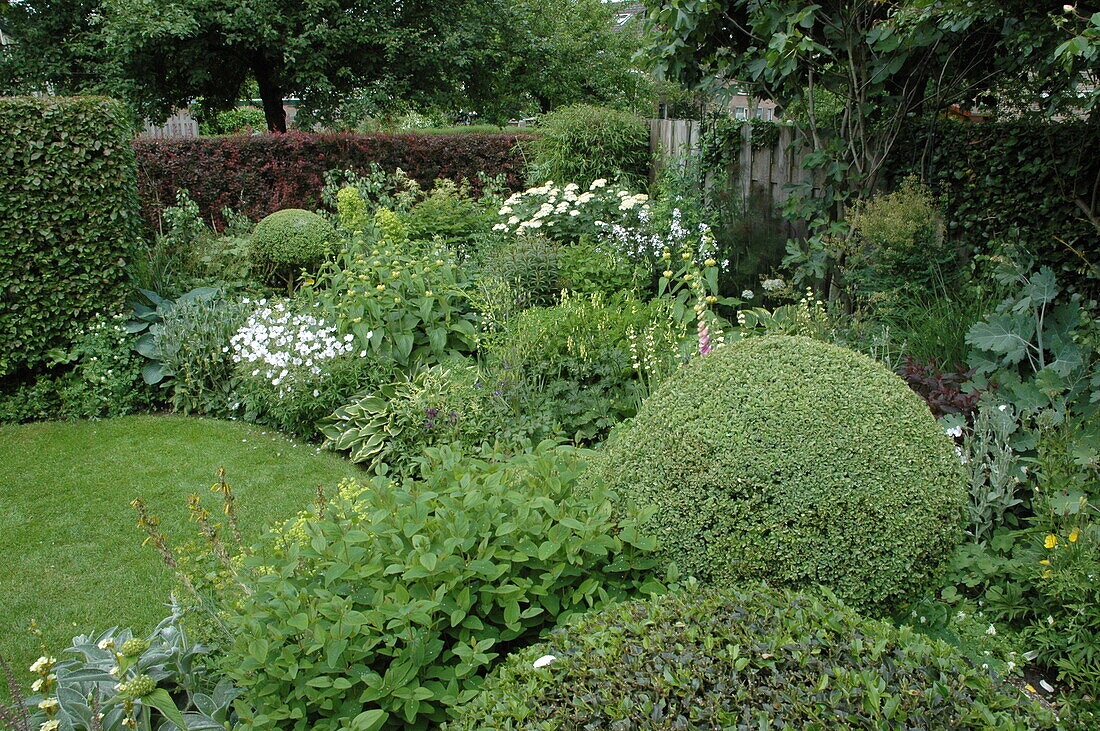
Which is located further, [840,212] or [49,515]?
[840,212]

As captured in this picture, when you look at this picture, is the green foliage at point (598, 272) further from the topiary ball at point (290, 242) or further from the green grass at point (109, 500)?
the topiary ball at point (290, 242)

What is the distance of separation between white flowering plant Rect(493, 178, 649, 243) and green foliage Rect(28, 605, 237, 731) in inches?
187

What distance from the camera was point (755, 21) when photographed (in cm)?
529

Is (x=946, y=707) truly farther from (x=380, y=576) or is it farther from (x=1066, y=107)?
(x=1066, y=107)

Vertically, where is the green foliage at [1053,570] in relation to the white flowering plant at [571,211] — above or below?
below

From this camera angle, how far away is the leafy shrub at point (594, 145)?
8156 millimetres

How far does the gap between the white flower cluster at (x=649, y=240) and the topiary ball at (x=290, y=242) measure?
2.82m

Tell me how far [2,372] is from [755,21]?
19.8 ft

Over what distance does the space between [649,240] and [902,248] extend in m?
2.05

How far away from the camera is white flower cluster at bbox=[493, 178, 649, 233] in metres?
6.78

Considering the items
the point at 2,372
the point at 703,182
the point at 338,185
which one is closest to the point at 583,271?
the point at 703,182

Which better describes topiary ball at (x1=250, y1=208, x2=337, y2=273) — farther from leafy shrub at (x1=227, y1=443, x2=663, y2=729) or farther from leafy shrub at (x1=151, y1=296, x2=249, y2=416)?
leafy shrub at (x1=227, y1=443, x2=663, y2=729)

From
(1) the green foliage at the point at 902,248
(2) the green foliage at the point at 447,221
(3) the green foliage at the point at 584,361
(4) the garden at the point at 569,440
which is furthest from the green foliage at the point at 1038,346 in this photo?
(2) the green foliage at the point at 447,221

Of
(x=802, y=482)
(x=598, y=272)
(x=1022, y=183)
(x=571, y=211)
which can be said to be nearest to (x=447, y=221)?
(x=571, y=211)
